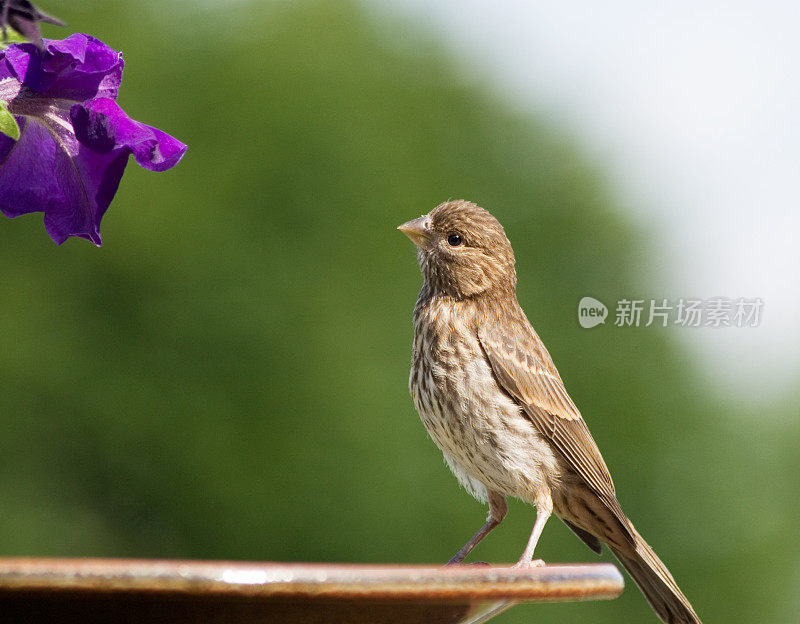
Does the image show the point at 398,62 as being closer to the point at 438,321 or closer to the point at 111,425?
the point at 111,425

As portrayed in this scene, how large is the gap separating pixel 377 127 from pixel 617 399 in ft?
14.6

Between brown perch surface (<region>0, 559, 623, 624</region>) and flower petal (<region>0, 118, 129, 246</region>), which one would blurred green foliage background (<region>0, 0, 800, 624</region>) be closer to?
flower petal (<region>0, 118, 129, 246</region>)

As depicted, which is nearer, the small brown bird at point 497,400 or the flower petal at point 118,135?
the flower petal at point 118,135

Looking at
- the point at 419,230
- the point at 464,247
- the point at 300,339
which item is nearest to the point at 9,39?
the point at 419,230

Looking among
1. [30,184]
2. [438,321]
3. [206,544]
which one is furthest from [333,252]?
[30,184]

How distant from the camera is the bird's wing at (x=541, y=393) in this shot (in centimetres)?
376

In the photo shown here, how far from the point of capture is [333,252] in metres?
12.0

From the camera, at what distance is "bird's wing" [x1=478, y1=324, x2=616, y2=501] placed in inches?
148

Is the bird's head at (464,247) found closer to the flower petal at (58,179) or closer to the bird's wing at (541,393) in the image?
the bird's wing at (541,393)

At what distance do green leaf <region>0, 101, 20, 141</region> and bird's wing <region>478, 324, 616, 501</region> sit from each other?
85.2 inches

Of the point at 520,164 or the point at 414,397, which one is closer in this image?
the point at 414,397

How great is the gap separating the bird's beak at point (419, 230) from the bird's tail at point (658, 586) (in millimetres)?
1349

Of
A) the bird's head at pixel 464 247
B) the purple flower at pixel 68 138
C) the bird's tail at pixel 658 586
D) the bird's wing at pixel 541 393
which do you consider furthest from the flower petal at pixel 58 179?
the bird's tail at pixel 658 586

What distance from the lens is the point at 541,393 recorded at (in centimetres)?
387
